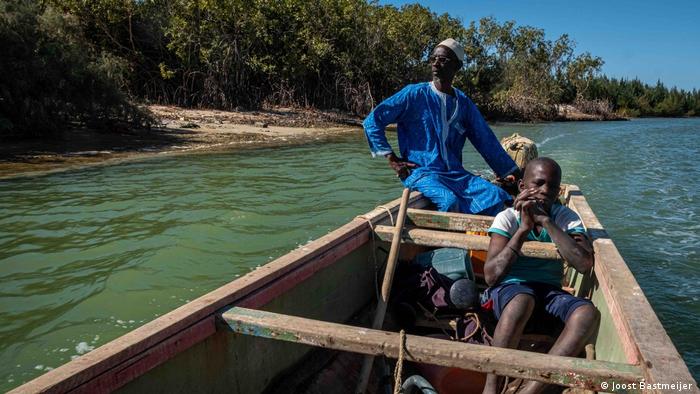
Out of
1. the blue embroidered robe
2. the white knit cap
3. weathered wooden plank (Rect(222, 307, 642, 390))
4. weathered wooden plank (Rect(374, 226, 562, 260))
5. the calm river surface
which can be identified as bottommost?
the calm river surface

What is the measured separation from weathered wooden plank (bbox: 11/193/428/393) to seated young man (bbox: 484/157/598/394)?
32.4 inches

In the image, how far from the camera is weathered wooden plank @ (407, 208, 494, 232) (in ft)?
11.1

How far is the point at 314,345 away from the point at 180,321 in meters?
0.47

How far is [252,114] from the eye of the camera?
19.8 m

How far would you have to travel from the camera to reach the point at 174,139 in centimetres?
1340

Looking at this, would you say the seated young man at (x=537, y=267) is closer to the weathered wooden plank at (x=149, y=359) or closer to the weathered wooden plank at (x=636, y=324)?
the weathered wooden plank at (x=636, y=324)

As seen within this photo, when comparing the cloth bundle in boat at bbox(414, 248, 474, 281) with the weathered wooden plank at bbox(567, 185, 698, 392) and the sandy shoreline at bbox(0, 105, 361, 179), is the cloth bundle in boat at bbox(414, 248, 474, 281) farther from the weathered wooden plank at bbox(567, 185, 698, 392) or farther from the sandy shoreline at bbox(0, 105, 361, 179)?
the sandy shoreline at bbox(0, 105, 361, 179)

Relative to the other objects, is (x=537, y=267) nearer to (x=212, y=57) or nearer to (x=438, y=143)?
(x=438, y=143)

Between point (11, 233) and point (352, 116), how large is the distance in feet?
64.3

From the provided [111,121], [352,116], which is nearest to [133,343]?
[111,121]

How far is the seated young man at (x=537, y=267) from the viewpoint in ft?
7.61

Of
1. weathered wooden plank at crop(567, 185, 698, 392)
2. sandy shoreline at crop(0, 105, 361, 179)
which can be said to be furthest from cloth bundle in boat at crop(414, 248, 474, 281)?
sandy shoreline at crop(0, 105, 361, 179)

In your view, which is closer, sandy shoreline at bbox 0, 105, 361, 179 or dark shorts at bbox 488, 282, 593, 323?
dark shorts at bbox 488, 282, 593, 323

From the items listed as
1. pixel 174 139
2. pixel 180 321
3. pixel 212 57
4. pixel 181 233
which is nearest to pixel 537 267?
pixel 180 321
